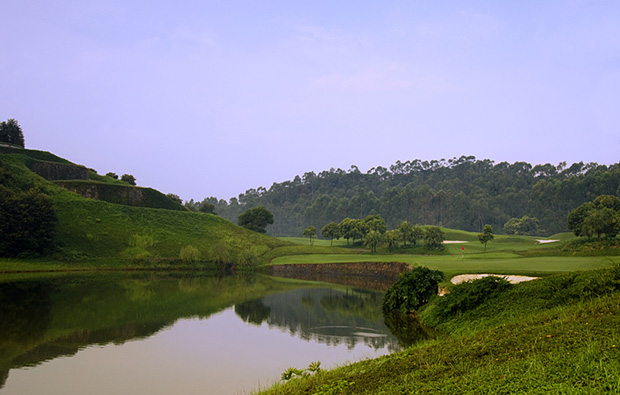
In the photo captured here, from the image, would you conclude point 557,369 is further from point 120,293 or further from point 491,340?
point 120,293

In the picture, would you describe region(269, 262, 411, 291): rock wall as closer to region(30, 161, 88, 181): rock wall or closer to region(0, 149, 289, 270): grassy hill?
region(0, 149, 289, 270): grassy hill

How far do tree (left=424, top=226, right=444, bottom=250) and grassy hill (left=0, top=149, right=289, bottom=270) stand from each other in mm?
26479

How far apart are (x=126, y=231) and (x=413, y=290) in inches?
2015

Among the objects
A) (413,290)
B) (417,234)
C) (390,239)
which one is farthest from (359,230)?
(413,290)

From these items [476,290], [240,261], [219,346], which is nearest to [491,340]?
[476,290]

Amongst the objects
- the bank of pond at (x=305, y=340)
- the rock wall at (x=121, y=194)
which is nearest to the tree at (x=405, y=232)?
the bank of pond at (x=305, y=340)

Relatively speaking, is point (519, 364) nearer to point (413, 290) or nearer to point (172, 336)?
point (172, 336)

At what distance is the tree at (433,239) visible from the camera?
7788 centimetres

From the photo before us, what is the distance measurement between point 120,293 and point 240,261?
3239cm

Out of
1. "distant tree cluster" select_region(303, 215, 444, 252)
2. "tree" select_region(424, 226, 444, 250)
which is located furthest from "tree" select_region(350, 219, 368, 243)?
"tree" select_region(424, 226, 444, 250)

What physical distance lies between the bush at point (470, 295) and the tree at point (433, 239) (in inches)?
2182

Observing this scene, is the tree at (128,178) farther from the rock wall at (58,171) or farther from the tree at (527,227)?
the tree at (527,227)

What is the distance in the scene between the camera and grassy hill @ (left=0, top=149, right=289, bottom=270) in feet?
199

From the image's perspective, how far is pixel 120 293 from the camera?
36.5m
